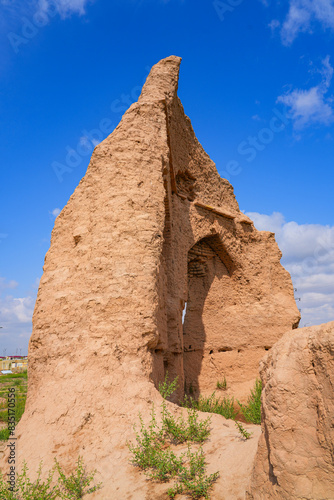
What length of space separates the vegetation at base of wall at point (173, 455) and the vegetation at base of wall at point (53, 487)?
0.45m

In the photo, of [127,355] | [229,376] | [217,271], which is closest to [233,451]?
[127,355]

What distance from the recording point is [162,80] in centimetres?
776

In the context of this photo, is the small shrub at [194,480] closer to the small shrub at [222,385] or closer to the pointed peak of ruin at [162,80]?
the small shrub at [222,385]

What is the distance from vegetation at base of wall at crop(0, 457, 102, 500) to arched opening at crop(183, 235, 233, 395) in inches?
216

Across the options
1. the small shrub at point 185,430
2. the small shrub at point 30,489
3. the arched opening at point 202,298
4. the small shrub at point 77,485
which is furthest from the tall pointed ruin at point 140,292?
the small shrub at point 185,430

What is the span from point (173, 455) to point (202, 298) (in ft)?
19.8

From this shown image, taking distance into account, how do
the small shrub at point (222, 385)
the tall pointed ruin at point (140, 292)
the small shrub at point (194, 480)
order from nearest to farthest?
the small shrub at point (194, 480), the tall pointed ruin at point (140, 292), the small shrub at point (222, 385)

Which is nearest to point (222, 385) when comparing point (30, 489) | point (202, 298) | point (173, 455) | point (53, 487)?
point (202, 298)

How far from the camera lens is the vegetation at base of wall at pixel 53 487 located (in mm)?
3090

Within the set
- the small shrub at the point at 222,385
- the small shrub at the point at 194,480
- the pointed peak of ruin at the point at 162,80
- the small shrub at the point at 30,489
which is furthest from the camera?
the small shrub at the point at 222,385

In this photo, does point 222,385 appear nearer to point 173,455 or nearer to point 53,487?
point 173,455

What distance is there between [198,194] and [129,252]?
417cm

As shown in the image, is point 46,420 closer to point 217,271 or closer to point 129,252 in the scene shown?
point 129,252

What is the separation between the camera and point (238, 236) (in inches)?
376
